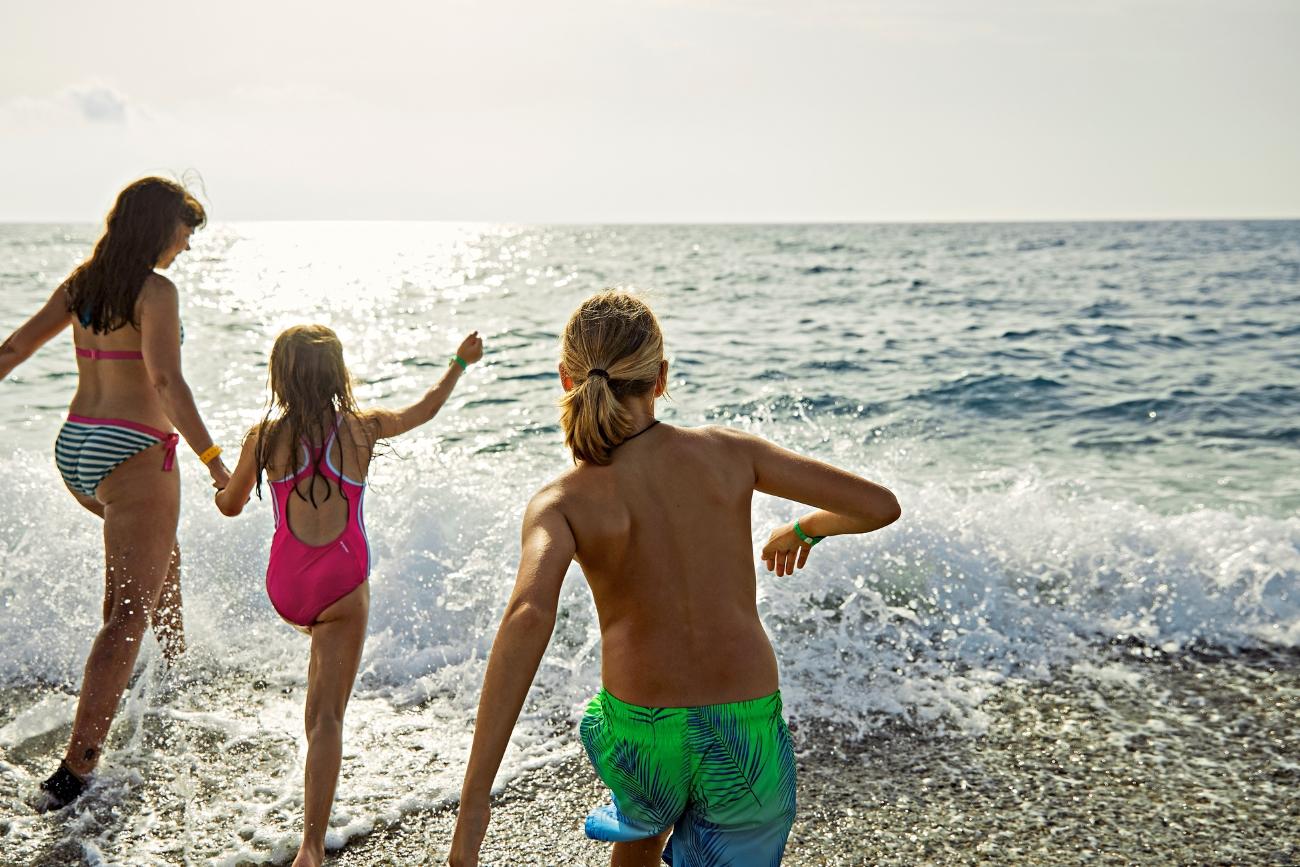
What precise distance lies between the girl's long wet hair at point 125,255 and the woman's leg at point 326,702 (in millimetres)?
1315

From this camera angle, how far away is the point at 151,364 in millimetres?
3473

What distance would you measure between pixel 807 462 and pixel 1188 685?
3.40 metres

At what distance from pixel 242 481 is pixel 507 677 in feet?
5.60

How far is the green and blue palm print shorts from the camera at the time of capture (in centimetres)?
207

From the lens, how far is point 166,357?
11.4 ft

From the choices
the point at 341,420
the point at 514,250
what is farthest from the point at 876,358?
the point at 514,250

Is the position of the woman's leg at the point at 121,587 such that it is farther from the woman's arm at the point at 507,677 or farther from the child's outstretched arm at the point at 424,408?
the woman's arm at the point at 507,677

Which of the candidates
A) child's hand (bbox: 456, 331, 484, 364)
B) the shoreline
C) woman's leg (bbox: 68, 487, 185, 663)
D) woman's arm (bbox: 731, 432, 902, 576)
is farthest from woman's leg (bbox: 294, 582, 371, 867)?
woman's arm (bbox: 731, 432, 902, 576)

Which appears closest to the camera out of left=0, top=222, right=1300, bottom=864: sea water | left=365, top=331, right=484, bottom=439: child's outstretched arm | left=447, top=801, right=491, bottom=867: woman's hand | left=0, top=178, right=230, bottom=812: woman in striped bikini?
left=447, top=801, right=491, bottom=867: woman's hand

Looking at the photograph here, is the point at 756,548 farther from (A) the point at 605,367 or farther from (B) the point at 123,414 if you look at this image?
(A) the point at 605,367

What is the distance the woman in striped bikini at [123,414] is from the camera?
3.47m

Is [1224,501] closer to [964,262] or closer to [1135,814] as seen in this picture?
[1135,814]

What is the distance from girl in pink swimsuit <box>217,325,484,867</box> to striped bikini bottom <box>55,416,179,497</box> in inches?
27.9

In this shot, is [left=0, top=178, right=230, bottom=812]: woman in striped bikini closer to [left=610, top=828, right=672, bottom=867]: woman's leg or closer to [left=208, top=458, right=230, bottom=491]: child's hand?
[left=208, top=458, right=230, bottom=491]: child's hand
